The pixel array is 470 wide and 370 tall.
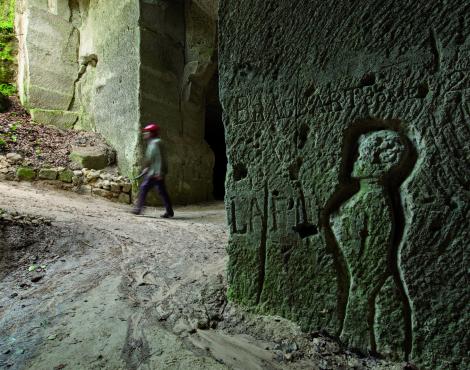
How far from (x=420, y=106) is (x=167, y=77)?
251 inches

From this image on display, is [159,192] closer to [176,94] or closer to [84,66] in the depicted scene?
[176,94]

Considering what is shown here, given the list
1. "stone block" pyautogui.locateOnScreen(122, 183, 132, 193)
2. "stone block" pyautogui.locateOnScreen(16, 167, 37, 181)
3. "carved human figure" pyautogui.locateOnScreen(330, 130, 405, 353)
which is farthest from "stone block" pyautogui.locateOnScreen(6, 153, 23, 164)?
"carved human figure" pyautogui.locateOnScreen(330, 130, 405, 353)

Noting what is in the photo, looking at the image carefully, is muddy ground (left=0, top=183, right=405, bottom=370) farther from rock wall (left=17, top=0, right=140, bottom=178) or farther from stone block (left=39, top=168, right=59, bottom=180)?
rock wall (left=17, top=0, right=140, bottom=178)

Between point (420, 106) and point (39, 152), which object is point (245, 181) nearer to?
point (420, 106)

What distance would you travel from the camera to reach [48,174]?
6.03m

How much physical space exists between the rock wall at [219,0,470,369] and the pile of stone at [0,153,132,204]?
4.76 m

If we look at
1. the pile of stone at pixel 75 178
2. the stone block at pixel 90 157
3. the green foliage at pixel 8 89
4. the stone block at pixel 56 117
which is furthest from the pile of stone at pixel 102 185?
the green foliage at pixel 8 89

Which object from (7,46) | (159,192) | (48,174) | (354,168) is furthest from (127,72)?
(354,168)

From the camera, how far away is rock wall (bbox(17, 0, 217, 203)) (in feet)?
22.2

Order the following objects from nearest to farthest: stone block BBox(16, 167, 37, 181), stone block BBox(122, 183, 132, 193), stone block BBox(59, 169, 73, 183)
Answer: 1. stone block BBox(16, 167, 37, 181)
2. stone block BBox(59, 169, 73, 183)
3. stone block BBox(122, 183, 132, 193)

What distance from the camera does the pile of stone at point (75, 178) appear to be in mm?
5855

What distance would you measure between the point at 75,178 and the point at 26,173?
0.79 metres

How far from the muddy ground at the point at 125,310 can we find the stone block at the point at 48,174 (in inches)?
101

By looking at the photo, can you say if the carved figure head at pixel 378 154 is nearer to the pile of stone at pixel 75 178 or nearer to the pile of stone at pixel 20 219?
the pile of stone at pixel 20 219
